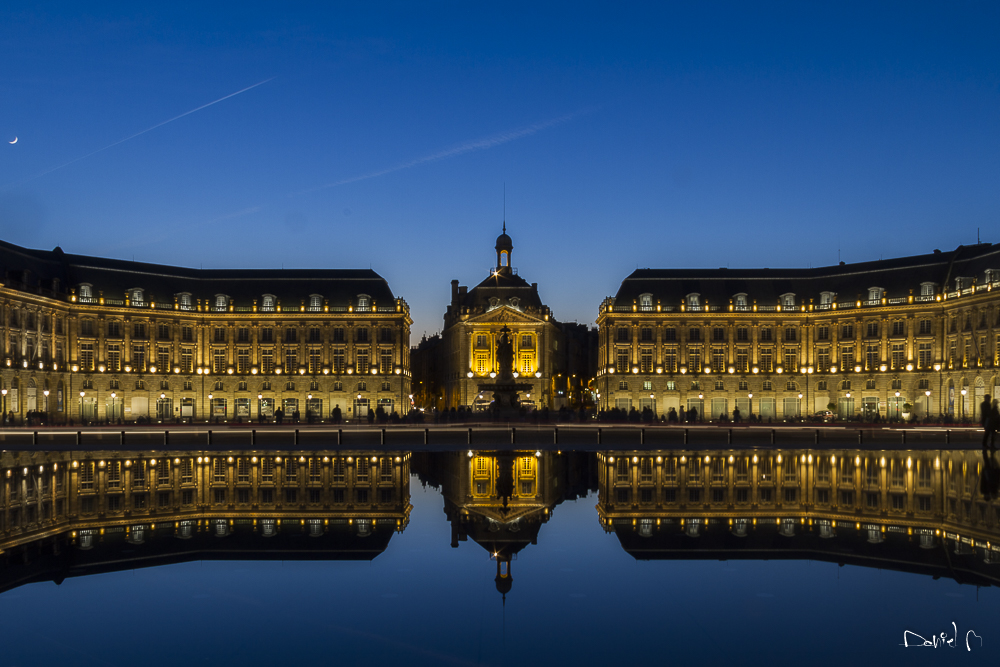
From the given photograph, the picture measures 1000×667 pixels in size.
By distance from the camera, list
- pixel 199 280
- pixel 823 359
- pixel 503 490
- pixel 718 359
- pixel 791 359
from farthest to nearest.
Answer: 1. pixel 718 359
2. pixel 791 359
3. pixel 823 359
4. pixel 199 280
5. pixel 503 490

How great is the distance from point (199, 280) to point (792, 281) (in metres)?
63.7

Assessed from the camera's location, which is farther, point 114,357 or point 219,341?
point 219,341

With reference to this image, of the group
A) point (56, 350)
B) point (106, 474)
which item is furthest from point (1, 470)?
point (56, 350)

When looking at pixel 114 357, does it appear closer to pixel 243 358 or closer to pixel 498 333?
pixel 243 358

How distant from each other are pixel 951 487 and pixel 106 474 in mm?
22170

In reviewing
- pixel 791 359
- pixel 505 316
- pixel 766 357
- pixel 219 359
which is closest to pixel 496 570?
pixel 219 359

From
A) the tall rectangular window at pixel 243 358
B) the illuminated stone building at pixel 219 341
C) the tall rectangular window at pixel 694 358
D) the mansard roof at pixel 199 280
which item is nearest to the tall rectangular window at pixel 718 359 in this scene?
the tall rectangular window at pixel 694 358

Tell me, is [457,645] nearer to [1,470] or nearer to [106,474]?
[106,474]

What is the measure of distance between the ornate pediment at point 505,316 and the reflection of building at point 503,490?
6289 centimetres

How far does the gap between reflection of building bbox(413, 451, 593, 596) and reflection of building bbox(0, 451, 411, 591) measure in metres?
1.13

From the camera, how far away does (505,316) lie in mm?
94750

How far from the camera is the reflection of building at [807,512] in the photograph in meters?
12.5

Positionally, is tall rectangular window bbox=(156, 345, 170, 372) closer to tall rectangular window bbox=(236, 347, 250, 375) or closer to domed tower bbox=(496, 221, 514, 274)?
tall rectangular window bbox=(236, 347, 250, 375)

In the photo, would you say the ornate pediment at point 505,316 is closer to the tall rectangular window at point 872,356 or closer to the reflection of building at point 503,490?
the tall rectangular window at point 872,356
